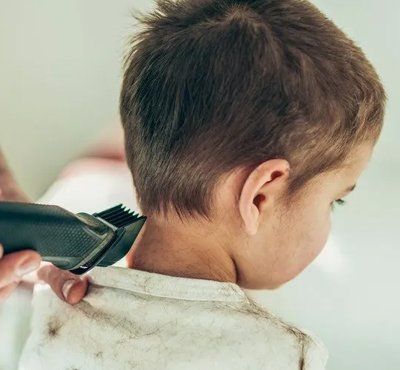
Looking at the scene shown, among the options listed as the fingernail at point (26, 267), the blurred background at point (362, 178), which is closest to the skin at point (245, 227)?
the fingernail at point (26, 267)

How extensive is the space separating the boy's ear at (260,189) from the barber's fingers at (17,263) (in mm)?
196

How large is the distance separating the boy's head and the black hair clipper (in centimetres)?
7

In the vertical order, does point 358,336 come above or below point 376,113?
Answer: below

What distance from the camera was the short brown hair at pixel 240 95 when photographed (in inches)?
23.3

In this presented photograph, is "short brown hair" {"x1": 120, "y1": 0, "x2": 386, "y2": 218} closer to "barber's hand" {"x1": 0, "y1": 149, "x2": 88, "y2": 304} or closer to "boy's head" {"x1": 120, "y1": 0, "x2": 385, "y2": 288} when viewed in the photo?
"boy's head" {"x1": 120, "y1": 0, "x2": 385, "y2": 288}

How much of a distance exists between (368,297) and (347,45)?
1.83 feet

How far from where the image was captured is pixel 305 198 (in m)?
0.66

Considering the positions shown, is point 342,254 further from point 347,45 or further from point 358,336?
point 347,45

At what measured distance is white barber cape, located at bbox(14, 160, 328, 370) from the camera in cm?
59

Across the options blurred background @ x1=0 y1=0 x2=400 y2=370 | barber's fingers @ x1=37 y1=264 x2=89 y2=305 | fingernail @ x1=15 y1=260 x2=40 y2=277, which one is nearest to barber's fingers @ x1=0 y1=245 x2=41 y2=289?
fingernail @ x1=15 y1=260 x2=40 y2=277

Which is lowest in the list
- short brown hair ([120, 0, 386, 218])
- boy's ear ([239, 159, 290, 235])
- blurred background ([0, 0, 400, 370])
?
blurred background ([0, 0, 400, 370])

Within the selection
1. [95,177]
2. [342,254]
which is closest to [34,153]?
[95,177]

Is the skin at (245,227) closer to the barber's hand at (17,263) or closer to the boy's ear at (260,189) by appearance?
the boy's ear at (260,189)

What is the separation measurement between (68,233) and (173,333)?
0.46 ft
